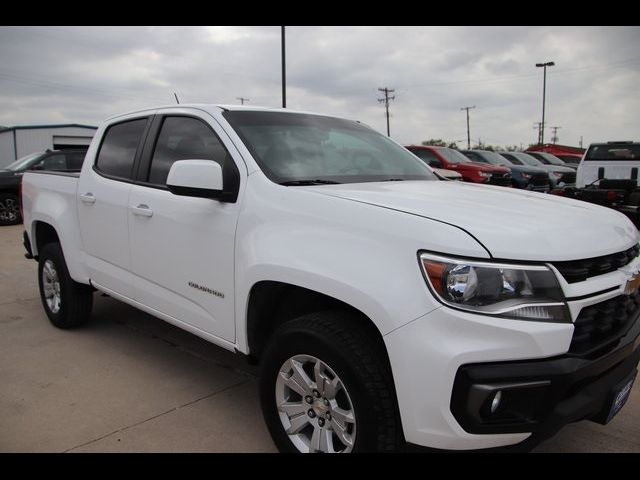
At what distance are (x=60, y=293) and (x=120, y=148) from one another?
1447mm

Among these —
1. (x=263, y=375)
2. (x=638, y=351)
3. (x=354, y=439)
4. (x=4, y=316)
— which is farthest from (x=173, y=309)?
(x=4, y=316)

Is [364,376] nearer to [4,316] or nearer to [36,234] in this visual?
[36,234]

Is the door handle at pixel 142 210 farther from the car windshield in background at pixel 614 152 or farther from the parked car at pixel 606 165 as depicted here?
the car windshield in background at pixel 614 152

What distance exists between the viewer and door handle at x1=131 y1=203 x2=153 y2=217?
3.22 m

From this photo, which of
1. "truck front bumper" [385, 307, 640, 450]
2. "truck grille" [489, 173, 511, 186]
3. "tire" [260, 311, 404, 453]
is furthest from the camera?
"truck grille" [489, 173, 511, 186]

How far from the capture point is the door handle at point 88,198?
12.6 ft

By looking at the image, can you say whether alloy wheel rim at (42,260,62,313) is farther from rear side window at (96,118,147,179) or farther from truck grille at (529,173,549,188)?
truck grille at (529,173,549,188)

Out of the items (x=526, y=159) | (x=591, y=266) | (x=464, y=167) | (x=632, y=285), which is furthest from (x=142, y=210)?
(x=526, y=159)

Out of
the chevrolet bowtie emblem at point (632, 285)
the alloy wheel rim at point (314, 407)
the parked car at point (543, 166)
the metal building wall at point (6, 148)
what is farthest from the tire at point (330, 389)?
the metal building wall at point (6, 148)

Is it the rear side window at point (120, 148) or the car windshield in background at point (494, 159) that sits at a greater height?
the car windshield in background at point (494, 159)

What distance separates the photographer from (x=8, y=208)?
464 inches

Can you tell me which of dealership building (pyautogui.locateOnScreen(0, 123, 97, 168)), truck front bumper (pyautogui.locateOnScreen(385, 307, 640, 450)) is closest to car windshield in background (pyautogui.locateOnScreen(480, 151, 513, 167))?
truck front bumper (pyautogui.locateOnScreen(385, 307, 640, 450))

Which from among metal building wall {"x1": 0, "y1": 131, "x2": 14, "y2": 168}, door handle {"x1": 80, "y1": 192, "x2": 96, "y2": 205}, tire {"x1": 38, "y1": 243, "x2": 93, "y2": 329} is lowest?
tire {"x1": 38, "y1": 243, "x2": 93, "y2": 329}

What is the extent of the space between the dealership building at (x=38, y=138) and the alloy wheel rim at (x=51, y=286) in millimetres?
28607
